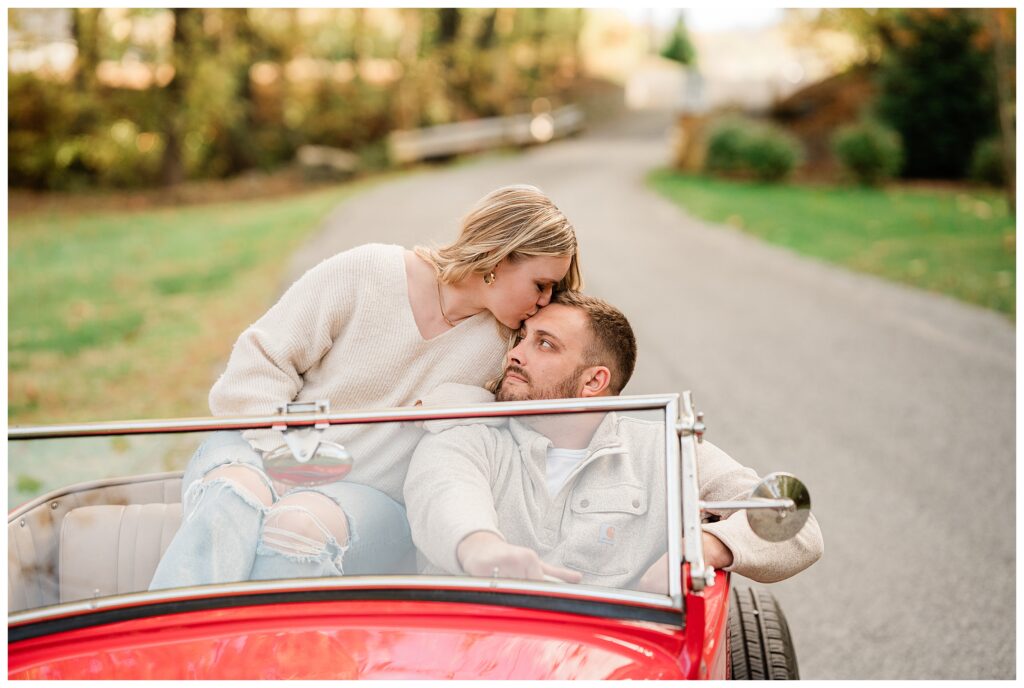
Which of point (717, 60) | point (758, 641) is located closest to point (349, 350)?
point (758, 641)

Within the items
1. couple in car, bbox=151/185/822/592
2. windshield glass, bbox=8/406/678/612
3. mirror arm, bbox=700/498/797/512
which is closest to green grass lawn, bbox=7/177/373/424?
couple in car, bbox=151/185/822/592

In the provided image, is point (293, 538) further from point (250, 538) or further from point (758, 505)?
point (758, 505)

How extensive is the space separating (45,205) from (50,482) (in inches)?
573

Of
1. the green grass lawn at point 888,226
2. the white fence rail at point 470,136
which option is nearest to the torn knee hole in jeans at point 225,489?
the green grass lawn at point 888,226

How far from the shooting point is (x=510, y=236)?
8.38 feet

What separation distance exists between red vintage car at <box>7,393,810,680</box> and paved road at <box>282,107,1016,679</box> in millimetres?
1045

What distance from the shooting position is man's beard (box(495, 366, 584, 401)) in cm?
230

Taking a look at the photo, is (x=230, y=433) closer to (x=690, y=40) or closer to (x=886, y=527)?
(x=886, y=527)

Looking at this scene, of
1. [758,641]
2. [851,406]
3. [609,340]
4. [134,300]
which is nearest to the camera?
[609,340]

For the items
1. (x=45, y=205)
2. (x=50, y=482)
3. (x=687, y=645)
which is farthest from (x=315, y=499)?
(x=45, y=205)

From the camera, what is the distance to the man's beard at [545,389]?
7.54 feet

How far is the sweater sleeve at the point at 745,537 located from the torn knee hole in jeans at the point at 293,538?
0.82m

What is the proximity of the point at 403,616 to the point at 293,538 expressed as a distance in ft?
0.96

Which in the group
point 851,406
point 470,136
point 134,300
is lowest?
point 134,300
